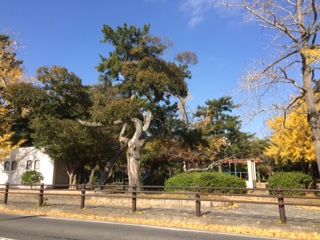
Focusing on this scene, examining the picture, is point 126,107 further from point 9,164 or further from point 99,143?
point 9,164

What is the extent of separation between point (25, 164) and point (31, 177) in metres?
3.21

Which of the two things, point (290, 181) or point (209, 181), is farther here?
point (290, 181)

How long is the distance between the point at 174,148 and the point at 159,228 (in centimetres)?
2270

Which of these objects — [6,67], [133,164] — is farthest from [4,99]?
[133,164]

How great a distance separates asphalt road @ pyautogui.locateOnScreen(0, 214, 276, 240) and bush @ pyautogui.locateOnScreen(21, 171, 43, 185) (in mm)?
20341

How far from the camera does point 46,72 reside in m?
29.2

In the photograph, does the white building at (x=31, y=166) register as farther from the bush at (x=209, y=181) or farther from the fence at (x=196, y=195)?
the bush at (x=209, y=181)

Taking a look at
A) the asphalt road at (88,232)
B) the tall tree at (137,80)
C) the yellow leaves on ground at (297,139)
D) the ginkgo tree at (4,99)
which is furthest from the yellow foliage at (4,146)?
the yellow leaves on ground at (297,139)

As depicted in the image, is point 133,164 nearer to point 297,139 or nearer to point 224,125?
point 297,139

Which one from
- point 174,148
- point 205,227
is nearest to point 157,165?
point 174,148

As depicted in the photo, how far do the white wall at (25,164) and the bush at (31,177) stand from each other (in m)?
0.86

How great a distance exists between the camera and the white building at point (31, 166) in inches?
1314

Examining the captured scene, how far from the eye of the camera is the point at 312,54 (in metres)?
15.5

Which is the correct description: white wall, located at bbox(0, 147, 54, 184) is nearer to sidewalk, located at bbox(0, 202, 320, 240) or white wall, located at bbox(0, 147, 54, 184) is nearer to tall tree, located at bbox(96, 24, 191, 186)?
tall tree, located at bbox(96, 24, 191, 186)
